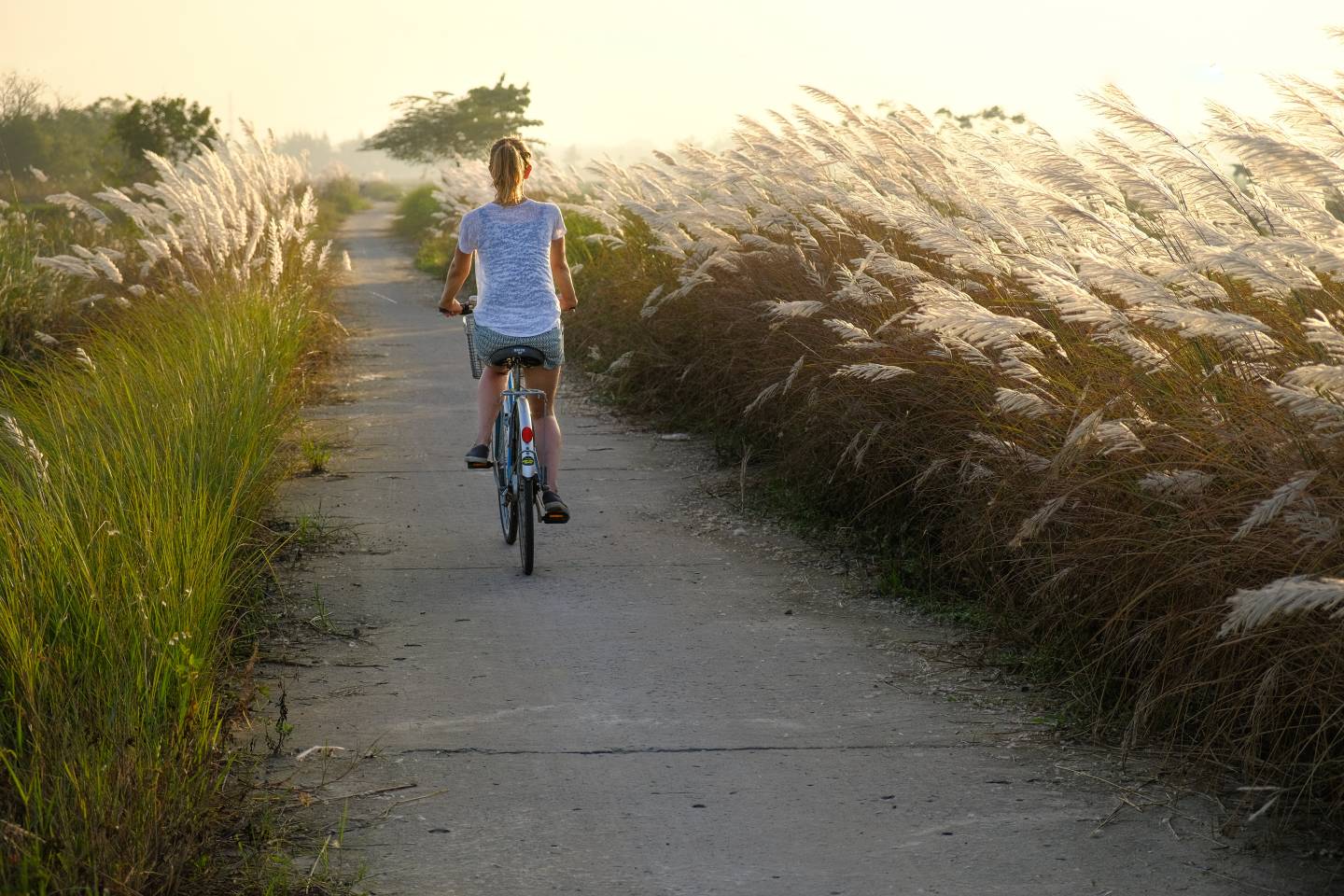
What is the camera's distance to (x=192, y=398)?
6402 millimetres

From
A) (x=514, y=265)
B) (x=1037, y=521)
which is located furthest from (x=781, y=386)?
(x=1037, y=521)

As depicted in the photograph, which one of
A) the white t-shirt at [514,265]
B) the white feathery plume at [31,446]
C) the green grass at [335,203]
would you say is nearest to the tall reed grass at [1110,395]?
the white t-shirt at [514,265]

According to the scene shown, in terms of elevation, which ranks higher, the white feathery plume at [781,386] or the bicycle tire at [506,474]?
the white feathery plume at [781,386]

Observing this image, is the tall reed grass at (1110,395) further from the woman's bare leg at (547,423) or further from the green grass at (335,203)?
the green grass at (335,203)

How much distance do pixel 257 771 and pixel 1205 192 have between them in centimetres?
410

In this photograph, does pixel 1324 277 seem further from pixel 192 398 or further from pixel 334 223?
pixel 334 223

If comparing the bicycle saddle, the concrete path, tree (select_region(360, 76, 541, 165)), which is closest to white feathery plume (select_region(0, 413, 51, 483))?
A: the concrete path

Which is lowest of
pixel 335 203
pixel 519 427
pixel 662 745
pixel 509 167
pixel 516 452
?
pixel 335 203

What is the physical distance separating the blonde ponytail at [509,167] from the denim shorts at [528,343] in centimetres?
63

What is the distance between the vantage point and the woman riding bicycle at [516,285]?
6.49 meters

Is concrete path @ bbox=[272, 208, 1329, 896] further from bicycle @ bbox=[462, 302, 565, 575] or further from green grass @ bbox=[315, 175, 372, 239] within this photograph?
green grass @ bbox=[315, 175, 372, 239]

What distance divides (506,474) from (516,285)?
883mm

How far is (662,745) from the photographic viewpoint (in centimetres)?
434

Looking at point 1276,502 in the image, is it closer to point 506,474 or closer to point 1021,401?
point 1021,401
